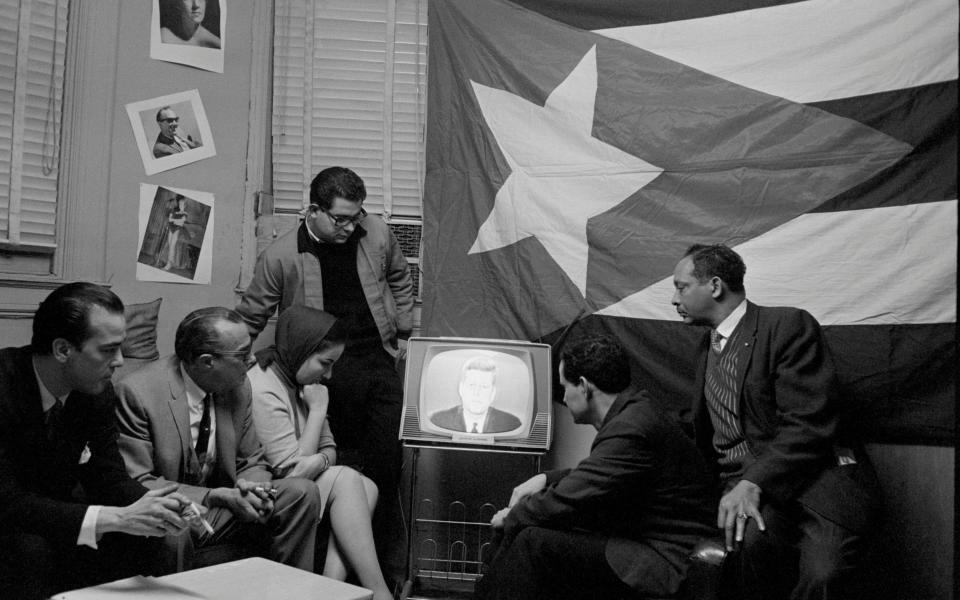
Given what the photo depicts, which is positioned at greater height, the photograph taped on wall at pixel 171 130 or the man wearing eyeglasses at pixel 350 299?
Result: the photograph taped on wall at pixel 171 130

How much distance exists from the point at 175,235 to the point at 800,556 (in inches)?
107

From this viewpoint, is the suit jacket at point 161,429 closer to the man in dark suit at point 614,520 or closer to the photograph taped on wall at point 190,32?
the man in dark suit at point 614,520

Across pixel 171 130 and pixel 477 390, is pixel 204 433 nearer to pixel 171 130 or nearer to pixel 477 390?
pixel 477 390

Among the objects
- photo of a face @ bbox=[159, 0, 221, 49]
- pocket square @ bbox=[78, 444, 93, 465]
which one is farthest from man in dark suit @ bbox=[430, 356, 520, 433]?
photo of a face @ bbox=[159, 0, 221, 49]

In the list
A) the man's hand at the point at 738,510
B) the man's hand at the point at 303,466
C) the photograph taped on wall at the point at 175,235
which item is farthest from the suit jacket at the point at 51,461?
the man's hand at the point at 738,510

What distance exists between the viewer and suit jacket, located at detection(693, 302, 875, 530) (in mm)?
2410

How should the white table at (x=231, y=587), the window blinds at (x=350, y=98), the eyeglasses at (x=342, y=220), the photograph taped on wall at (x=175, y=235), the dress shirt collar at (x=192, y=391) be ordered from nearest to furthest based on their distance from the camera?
the white table at (x=231, y=587) → the dress shirt collar at (x=192, y=391) → the eyeglasses at (x=342, y=220) → the photograph taped on wall at (x=175, y=235) → the window blinds at (x=350, y=98)

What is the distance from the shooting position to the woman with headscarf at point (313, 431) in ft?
9.18

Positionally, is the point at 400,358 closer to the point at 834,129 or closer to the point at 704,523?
the point at 704,523

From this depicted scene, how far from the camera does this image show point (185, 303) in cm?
358

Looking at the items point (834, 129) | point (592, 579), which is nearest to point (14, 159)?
point (592, 579)

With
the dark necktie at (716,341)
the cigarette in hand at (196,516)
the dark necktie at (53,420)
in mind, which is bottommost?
the cigarette in hand at (196,516)

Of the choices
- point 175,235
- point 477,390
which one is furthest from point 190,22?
point 477,390

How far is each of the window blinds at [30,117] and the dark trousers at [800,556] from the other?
9.24ft
